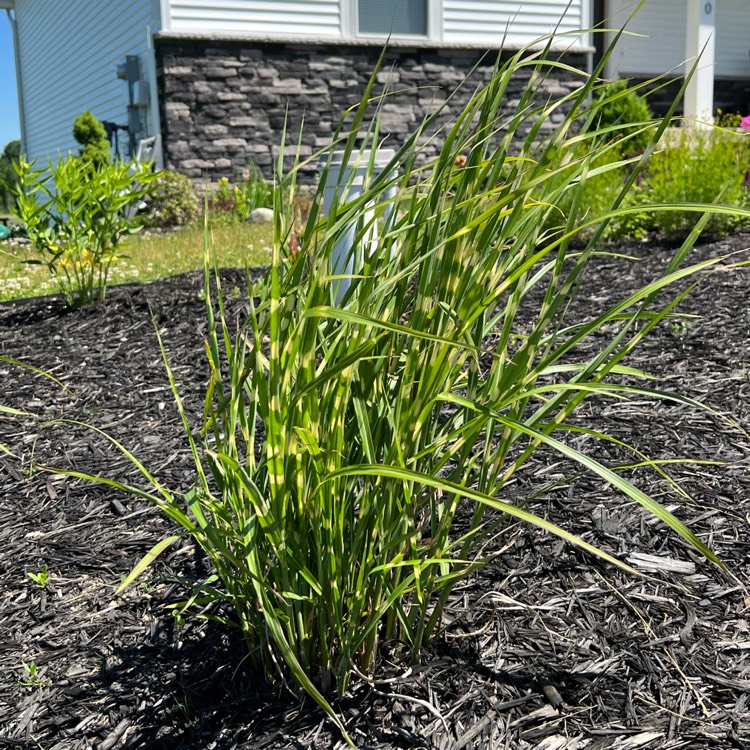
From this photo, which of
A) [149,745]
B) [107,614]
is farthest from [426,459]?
[107,614]

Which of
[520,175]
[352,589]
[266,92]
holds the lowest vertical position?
[352,589]

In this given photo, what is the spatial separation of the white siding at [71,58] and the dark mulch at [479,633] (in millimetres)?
9628

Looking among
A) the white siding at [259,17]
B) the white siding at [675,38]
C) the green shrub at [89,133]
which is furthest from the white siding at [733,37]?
the green shrub at [89,133]

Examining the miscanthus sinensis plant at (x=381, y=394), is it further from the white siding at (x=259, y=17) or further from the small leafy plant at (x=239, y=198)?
the white siding at (x=259, y=17)

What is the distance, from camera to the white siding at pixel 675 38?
1583 cm

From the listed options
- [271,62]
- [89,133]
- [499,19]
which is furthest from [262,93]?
[499,19]

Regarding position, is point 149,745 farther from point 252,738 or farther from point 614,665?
point 614,665

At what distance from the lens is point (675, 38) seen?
53.3ft

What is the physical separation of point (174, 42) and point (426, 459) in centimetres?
1009

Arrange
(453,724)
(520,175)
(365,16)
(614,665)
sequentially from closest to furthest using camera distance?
(520,175) → (453,724) → (614,665) → (365,16)

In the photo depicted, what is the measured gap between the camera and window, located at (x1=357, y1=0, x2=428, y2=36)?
11234 millimetres

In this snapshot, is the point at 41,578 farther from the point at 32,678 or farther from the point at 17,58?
the point at 17,58

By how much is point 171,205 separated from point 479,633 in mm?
9078

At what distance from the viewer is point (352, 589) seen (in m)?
1.51
